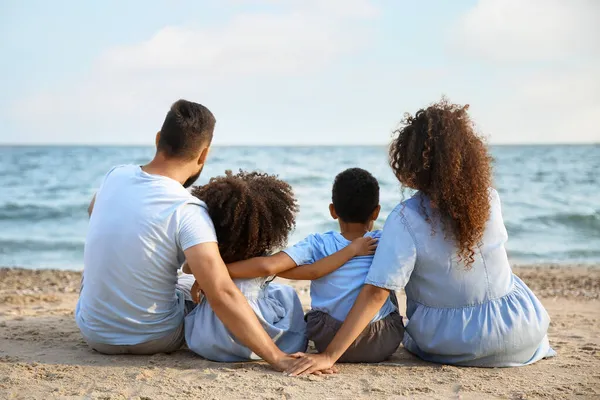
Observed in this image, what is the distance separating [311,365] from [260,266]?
0.62 m

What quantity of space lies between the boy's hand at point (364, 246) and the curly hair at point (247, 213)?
42cm

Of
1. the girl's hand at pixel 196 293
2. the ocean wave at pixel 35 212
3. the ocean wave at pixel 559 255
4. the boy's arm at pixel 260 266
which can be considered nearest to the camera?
the boy's arm at pixel 260 266

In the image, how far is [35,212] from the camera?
53.3ft

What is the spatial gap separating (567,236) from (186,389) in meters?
11.6

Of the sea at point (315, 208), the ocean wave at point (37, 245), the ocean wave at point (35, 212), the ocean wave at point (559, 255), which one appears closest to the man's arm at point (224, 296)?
the sea at point (315, 208)

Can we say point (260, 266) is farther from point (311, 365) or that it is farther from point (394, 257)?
point (394, 257)

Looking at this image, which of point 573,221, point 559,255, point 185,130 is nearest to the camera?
point 185,130

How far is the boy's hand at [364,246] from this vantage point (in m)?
3.90

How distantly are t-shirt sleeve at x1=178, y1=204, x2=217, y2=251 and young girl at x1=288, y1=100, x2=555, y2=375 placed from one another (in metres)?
0.88

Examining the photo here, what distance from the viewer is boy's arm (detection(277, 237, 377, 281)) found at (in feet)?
12.7

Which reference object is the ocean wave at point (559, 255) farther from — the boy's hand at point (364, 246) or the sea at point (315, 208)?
the boy's hand at point (364, 246)

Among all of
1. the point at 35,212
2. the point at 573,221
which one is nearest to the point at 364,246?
the point at 573,221

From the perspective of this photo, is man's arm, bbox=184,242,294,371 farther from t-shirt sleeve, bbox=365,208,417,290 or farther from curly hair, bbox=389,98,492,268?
curly hair, bbox=389,98,492,268

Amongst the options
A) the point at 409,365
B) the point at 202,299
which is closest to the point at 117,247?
the point at 202,299
